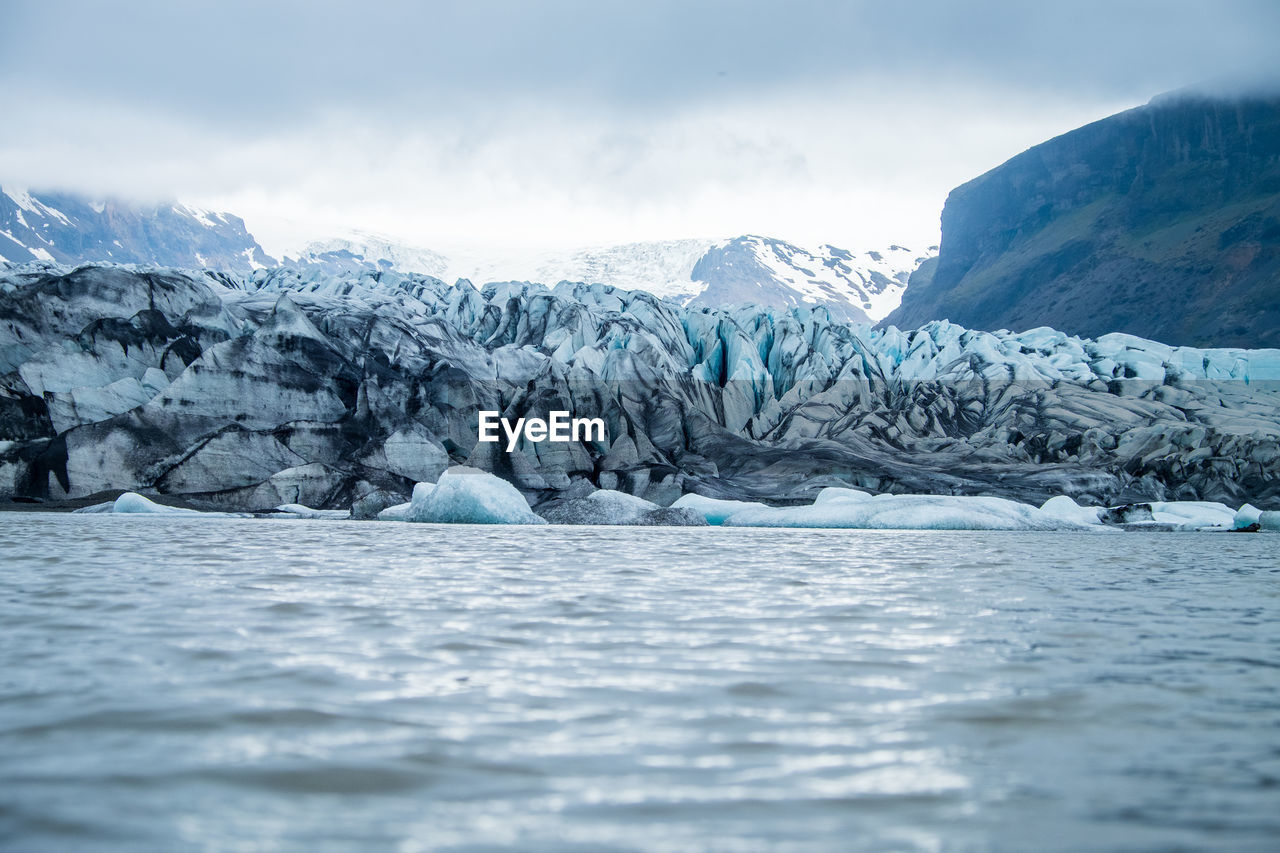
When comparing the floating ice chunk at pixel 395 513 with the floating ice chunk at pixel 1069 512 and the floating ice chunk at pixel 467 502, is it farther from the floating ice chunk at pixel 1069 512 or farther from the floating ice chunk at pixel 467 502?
the floating ice chunk at pixel 1069 512

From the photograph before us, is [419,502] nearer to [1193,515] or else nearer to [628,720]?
[1193,515]

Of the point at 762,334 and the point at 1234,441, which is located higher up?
the point at 762,334

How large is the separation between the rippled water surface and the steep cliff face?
8698 cm

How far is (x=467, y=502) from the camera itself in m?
28.2

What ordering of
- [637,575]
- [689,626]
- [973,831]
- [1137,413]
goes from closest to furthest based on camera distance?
1. [973,831]
2. [689,626]
3. [637,575]
4. [1137,413]

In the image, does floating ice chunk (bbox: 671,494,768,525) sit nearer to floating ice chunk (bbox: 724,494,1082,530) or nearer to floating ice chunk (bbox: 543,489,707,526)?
floating ice chunk (bbox: 724,494,1082,530)

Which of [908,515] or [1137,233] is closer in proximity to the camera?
[908,515]

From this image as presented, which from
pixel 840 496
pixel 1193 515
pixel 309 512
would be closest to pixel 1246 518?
pixel 1193 515

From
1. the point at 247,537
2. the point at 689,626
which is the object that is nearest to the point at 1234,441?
the point at 247,537

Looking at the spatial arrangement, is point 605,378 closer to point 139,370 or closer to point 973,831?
point 139,370

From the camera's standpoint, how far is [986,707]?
4195mm

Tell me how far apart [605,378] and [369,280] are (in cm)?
2452

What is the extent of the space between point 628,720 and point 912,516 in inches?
1023

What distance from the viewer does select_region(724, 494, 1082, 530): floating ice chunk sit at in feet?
93.8
